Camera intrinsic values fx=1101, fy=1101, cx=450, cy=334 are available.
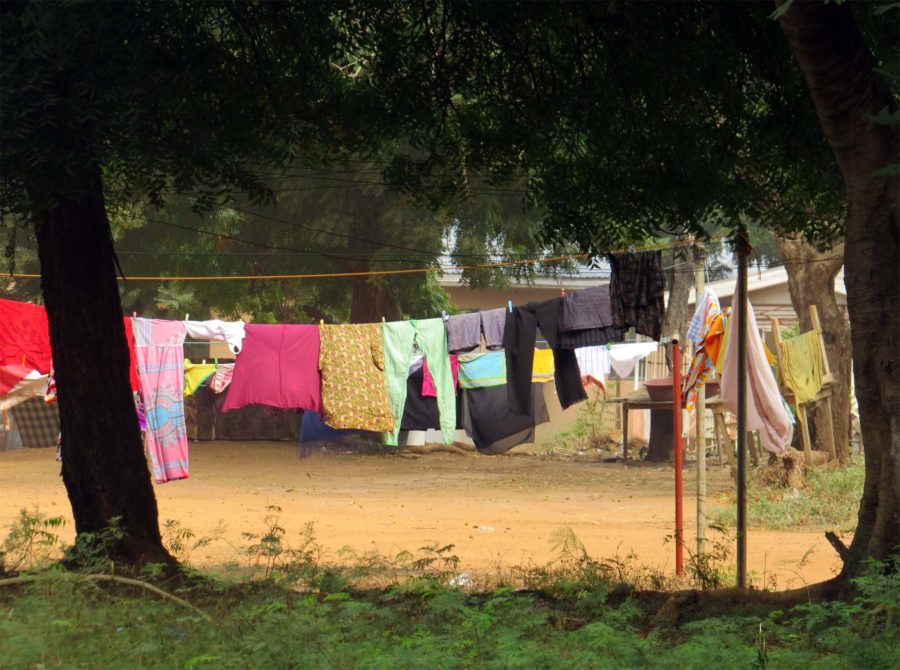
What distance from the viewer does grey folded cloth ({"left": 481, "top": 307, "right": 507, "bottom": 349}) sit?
13844 mm

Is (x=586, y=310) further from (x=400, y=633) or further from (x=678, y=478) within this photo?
(x=400, y=633)

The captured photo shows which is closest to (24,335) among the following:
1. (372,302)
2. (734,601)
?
(734,601)

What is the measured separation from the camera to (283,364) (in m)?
15.7

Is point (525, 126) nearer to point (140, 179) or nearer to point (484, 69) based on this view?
point (484, 69)

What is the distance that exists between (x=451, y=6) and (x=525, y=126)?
104 cm

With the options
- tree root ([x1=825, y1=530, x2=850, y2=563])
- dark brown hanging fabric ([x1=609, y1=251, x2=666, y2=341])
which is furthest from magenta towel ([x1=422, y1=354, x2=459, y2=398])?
tree root ([x1=825, y1=530, x2=850, y2=563])

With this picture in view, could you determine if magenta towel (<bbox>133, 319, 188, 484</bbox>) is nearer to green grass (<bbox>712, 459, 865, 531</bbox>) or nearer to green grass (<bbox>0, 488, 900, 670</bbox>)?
green grass (<bbox>0, 488, 900, 670</bbox>)

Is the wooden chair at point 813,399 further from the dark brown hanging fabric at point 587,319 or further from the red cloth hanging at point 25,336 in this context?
the red cloth hanging at point 25,336

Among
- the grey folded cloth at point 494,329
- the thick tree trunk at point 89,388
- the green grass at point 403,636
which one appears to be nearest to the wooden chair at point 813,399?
the grey folded cloth at point 494,329

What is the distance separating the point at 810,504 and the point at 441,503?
5.22m

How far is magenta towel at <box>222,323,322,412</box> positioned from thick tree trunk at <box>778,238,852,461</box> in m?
7.55

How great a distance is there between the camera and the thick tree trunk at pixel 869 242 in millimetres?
5859

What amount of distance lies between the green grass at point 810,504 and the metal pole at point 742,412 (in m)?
3.87

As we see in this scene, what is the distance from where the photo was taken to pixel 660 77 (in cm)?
765
